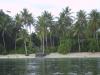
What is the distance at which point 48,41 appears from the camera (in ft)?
415

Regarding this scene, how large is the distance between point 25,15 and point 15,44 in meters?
11.1

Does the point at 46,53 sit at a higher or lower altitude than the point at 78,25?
lower

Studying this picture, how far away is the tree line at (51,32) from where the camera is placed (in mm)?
108500

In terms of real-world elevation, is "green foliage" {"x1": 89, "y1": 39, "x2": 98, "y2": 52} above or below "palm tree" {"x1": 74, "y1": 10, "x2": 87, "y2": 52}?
below

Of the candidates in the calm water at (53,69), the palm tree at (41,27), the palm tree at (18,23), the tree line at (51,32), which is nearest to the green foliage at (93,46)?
the tree line at (51,32)

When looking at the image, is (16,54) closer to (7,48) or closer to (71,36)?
(7,48)

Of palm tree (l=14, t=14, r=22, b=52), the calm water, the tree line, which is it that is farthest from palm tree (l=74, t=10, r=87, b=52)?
the calm water

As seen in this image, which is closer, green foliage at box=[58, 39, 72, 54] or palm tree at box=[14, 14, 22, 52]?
green foliage at box=[58, 39, 72, 54]

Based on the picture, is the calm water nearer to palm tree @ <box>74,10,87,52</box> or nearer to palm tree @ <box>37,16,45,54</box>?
palm tree @ <box>74,10,87,52</box>

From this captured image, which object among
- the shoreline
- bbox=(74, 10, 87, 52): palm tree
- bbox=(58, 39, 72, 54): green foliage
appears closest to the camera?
the shoreline

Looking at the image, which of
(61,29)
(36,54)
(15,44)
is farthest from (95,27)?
(15,44)

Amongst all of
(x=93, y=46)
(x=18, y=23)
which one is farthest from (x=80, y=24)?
(x=18, y=23)

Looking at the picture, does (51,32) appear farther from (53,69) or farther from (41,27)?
(53,69)

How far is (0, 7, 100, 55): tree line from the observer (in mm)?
108500
